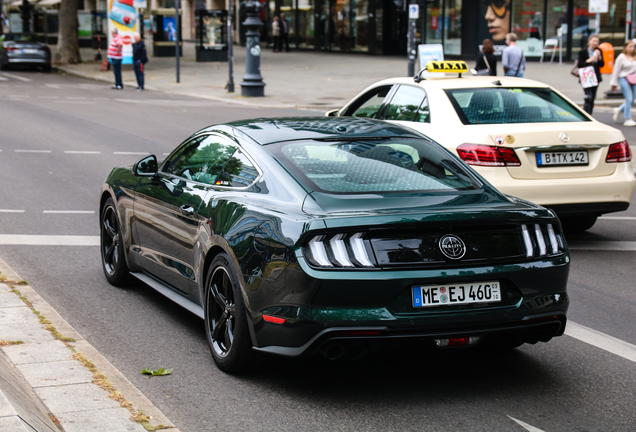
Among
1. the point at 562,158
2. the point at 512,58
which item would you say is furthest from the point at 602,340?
the point at 512,58

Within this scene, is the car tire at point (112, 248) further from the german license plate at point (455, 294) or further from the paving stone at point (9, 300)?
the german license plate at point (455, 294)

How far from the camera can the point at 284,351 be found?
4.41 metres

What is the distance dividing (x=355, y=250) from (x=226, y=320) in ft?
3.32

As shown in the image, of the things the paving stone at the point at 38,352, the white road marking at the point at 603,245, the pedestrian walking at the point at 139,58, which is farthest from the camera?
the pedestrian walking at the point at 139,58

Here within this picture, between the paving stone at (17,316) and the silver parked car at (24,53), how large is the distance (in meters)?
34.9

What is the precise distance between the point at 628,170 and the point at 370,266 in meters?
5.00

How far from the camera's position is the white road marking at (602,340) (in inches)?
211

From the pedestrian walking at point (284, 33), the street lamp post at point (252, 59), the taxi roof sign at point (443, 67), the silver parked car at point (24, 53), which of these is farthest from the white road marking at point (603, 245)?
the pedestrian walking at point (284, 33)

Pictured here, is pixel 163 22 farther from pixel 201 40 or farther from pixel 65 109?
pixel 65 109

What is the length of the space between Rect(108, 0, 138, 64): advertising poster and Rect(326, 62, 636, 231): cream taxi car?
29.9m

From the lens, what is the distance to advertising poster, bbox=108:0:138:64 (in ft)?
121

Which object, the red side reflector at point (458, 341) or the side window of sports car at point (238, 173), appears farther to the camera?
the side window of sports car at point (238, 173)

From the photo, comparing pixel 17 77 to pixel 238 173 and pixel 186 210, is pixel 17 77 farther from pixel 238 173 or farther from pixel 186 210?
pixel 238 173

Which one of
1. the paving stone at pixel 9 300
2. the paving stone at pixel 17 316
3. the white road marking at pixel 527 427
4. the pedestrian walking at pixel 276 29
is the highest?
the pedestrian walking at pixel 276 29
